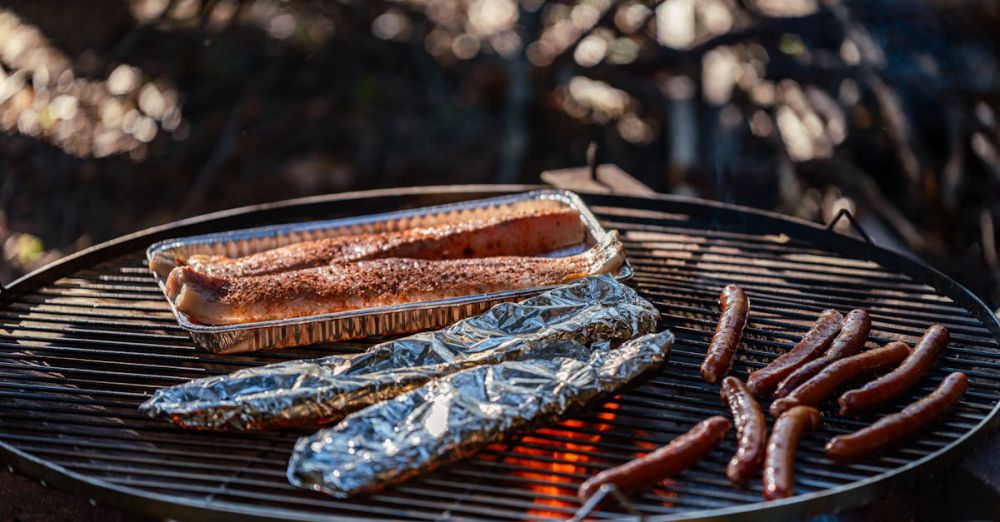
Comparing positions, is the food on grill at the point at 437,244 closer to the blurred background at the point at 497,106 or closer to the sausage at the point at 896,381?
the sausage at the point at 896,381

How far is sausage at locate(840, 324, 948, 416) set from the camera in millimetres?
3229

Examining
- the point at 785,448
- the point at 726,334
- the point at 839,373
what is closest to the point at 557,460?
the point at 785,448

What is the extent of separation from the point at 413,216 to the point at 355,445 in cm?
219

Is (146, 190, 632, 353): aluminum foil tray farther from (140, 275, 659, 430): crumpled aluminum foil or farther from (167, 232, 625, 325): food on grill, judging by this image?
(140, 275, 659, 430): crumpled aluminum foil

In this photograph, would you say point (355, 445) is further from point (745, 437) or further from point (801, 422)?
point (801, 422)

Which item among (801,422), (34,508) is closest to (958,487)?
(801,422)

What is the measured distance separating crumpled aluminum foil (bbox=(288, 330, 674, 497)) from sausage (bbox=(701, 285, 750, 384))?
192 millimetres

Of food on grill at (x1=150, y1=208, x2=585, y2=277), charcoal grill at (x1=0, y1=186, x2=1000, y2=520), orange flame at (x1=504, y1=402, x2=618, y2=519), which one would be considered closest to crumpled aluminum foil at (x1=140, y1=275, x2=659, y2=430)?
charcoal grill at (x1=0, y1=186, x2=1000, y2=520)

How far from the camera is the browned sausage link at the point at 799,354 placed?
3381 millimetres

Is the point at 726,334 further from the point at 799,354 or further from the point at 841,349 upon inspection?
the point at 841,349

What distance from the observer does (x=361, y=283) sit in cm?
399

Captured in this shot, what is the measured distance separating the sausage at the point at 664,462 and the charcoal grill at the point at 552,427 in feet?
0.25

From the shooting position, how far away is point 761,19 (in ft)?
26.7

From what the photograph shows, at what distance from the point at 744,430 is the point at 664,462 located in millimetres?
363
